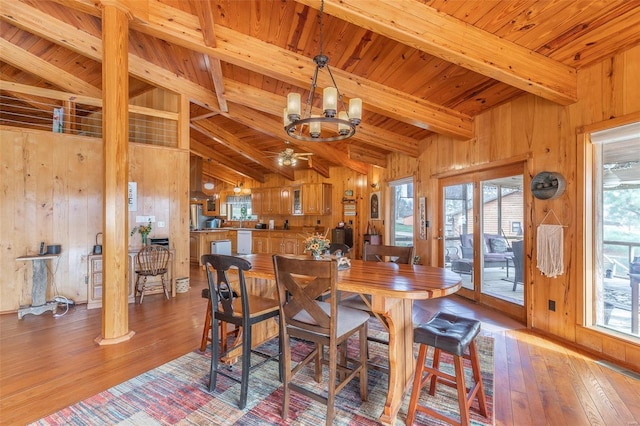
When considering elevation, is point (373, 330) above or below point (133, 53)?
below

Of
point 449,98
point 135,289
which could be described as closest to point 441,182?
point 449,98

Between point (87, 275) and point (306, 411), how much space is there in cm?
381

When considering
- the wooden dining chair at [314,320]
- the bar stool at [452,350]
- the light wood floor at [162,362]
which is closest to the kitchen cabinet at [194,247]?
the light wood floor at [162,362]

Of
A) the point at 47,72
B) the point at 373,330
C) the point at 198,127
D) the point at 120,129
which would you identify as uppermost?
the point at 47,72

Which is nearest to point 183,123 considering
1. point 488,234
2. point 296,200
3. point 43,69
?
point 43,69

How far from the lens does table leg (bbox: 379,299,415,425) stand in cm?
175

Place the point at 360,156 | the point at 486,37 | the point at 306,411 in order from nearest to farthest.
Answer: the point at 306,411
the point at 486,37
the point at 360,156

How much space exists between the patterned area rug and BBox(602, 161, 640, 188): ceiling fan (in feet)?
6.82

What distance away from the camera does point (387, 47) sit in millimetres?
2787

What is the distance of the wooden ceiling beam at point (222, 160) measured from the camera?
25.7 feet

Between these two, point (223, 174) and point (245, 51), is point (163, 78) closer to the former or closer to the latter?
point (245, 51)

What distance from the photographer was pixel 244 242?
8.62 m

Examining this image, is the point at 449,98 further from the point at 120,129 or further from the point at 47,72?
the point at 47,72

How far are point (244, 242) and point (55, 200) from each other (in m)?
4.94
